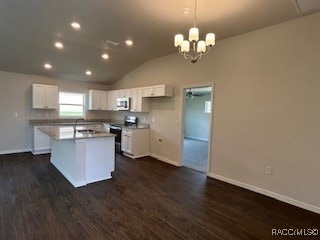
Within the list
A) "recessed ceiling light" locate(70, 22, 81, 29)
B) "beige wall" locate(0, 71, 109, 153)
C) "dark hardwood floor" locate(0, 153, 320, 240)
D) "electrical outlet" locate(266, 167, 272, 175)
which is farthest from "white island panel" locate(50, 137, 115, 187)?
"electrical outlet" locate(266, 167, 272, 175)

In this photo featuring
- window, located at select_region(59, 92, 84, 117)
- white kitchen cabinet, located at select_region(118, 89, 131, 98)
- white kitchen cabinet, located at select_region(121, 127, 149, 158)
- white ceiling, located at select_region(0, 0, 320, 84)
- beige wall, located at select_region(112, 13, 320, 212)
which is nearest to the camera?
white ceiling, located at select_region(0, 0, 320, 84)

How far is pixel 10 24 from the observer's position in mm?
3338

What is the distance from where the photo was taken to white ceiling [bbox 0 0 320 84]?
8.68 ft

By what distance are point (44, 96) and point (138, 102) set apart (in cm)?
289

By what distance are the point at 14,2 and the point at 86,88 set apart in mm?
4184

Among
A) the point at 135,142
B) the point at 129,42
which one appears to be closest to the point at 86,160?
the point at 135,142

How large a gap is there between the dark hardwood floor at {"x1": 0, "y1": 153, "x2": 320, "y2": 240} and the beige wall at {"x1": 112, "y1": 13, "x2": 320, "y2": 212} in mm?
381

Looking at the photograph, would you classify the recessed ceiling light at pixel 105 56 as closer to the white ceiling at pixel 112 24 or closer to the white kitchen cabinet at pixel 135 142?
the white ceiling at pixel 112 24

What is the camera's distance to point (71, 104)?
658 cm

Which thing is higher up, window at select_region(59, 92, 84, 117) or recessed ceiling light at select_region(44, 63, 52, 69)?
recessed ceiling light at select_region(44, 63, 52, 69)

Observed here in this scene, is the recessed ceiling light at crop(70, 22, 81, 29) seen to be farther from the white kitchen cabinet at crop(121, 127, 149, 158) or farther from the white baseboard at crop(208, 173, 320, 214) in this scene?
the white baseboard at crop(208, 173, 320, 214)

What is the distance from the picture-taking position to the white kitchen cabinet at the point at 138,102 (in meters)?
5.44

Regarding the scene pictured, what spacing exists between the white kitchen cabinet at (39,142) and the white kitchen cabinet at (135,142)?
2.28 m

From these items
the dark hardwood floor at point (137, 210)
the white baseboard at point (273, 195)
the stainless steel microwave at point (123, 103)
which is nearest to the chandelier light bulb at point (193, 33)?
the dark hardwood floor at point (137, 210)
